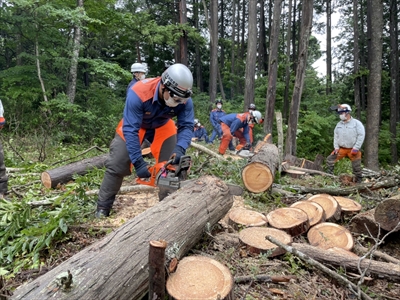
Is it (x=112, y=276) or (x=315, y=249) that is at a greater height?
(x=112, y=276)

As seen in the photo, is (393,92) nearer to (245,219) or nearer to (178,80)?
(245,219)

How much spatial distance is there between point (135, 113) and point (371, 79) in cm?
929

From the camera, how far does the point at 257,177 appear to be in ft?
15.3

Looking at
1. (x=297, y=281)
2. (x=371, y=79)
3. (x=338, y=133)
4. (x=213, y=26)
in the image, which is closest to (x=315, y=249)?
(x=297, y=281)

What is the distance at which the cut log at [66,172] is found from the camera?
494 cm

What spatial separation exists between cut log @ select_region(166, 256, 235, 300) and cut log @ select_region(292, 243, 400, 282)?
0.99 meters

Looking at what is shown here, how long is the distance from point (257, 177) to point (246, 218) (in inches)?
54.5

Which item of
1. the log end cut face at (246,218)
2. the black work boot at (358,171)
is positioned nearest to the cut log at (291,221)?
the log end cut face at (246,218)

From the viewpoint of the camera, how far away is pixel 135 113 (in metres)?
3.14

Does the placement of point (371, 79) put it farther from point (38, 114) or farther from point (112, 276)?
point (38, 114)

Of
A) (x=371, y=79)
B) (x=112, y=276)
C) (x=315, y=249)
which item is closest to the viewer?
(x=112, y=276)

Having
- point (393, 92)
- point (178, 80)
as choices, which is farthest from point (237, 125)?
point (393, 92)

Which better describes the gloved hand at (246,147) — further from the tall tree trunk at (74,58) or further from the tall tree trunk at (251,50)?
the tall tree trunk at (74,58)

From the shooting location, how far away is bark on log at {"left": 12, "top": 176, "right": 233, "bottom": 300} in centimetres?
158
